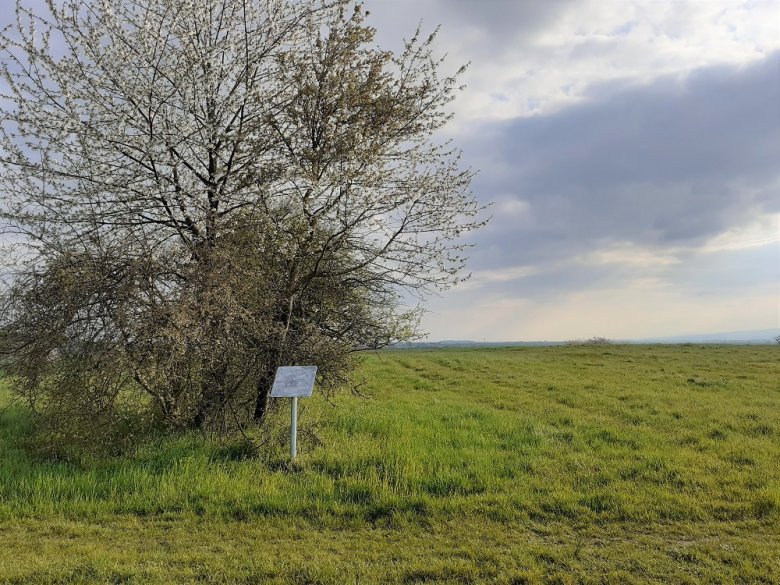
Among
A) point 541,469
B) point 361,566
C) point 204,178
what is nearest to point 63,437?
point 204,178

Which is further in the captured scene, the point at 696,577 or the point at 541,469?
the point at 541,469

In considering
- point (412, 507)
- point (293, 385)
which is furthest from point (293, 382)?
point (412, 507)

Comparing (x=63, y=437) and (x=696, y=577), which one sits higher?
(x=63, y=437)

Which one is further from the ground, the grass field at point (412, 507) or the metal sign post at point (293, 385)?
the metal sign post at point (293, 385)

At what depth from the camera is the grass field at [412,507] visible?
5.04m

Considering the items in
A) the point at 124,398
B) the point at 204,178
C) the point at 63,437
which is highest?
the point at 204,178

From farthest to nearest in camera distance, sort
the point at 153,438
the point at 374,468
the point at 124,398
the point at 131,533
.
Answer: the point at 153,438 < the point at 124,398 < the point at 374,468 < the point at 131,533

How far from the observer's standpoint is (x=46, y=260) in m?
8.55

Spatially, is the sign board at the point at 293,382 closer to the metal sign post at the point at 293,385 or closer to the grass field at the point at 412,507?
the metal sign post at the point at 293,385

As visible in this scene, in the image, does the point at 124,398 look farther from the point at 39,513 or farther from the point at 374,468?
the point at 374,468

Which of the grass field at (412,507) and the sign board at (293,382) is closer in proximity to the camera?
the grass field at (412,507)

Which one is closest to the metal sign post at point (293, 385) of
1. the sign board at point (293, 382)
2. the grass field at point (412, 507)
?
the sign board at point (293, 382)

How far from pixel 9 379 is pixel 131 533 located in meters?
5.14

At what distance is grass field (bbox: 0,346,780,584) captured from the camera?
5039 millimetres
